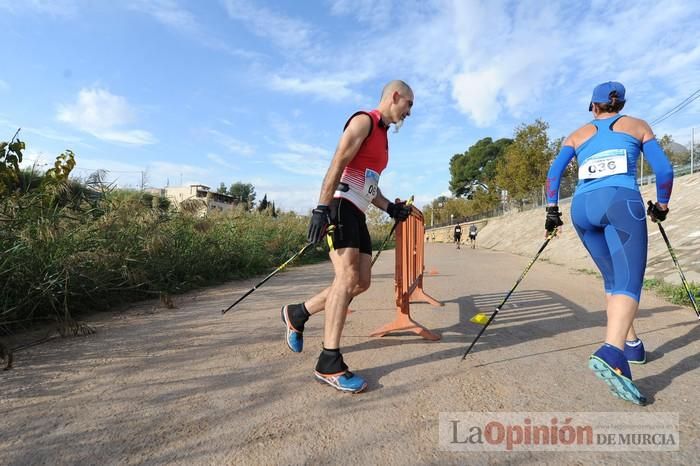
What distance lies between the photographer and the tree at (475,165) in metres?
64.3

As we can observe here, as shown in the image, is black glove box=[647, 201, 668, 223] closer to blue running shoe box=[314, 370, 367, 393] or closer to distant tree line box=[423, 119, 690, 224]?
blue running shoe box=[314, 370, 367, 393]

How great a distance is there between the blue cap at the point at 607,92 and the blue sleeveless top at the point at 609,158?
150mm

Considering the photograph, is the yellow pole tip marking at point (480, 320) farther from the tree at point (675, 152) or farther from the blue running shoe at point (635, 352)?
the tree at point (675, 152)

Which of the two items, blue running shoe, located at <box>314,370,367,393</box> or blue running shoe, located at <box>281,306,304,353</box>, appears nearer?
blue running shoe, located at <box>314,370,367,393</box>

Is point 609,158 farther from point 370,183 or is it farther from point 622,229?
point 370,183

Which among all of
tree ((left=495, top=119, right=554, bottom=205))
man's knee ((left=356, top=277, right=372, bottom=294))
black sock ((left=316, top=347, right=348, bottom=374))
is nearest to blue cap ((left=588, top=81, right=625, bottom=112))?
man's knee ((left=356, top=277, right=372, bottom=294))

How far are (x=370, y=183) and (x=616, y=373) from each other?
1910mm

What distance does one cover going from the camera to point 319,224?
8.49ft

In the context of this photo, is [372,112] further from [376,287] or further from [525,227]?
[525,227]

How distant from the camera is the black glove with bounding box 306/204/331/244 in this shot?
2.58m

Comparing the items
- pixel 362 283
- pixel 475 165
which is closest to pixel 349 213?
pixel 362 283

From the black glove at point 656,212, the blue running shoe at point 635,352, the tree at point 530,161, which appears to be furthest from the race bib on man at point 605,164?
the tree at point 530,161

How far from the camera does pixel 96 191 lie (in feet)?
18.6

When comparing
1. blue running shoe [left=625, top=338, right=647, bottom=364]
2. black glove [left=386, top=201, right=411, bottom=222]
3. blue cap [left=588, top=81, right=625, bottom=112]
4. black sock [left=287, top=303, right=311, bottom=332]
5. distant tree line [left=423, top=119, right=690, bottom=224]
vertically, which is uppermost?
distant tree line [left=423, top=119, right=690, bottom=224]
